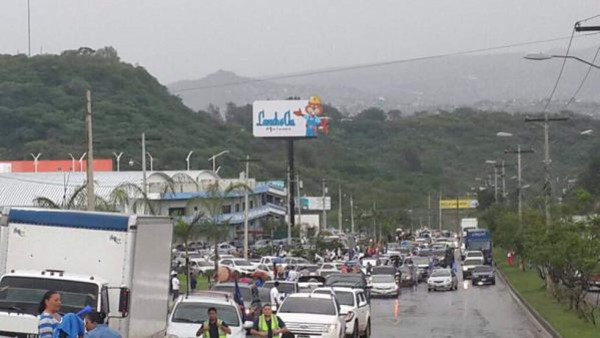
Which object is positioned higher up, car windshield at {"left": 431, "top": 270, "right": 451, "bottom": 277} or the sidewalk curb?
car windshield at {"left": 431, "top": 270, "right": 451, "bottom": 277}

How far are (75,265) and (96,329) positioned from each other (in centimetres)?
635

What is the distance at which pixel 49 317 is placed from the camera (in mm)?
16000

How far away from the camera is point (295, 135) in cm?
11400

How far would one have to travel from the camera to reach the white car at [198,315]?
24062 mm

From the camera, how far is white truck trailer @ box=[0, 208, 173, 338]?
19.4 meters

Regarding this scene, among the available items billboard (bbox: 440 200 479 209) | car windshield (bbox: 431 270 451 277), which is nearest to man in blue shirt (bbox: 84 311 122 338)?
car windshield (bbox: 431 270 451 277)

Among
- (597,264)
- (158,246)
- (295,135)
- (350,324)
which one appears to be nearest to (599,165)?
(295,135)

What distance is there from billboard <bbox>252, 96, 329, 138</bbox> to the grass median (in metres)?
39.2

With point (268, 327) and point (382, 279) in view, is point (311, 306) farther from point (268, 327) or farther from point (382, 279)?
point (382, 279)

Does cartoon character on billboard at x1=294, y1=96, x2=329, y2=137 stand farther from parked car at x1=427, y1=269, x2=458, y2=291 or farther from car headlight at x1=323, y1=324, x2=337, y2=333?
car headlight at x1=323, y1=324, x2=337, y2=333

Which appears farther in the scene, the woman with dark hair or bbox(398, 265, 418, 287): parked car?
bbox(398, 265, 418, 287): parked car

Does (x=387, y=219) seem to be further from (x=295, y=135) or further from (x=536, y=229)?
(x=536, y=229)

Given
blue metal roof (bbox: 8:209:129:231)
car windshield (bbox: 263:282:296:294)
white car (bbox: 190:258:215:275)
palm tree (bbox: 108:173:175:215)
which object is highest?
palm tree (bbox: 108:173:175:215)

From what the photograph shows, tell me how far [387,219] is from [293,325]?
128001mm
